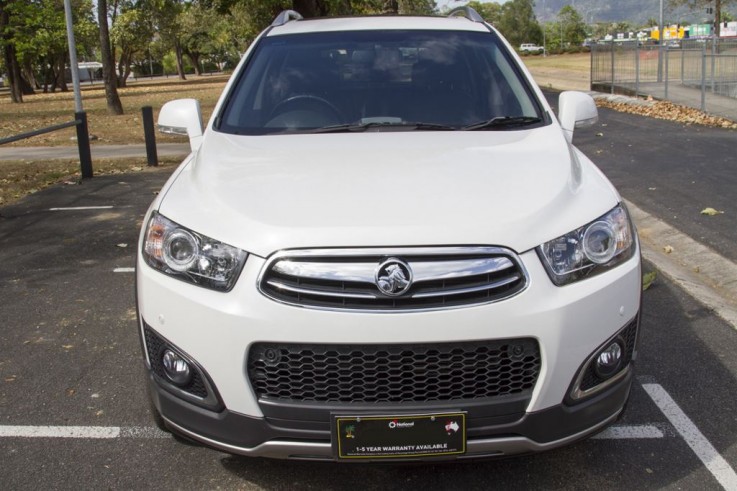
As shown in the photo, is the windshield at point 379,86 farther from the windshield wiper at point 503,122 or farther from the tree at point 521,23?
the tree at point 521,23

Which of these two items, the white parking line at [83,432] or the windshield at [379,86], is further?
the windshield at [379,86]

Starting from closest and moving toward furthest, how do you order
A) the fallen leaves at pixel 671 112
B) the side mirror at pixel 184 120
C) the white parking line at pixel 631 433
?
the white parking line at pixel 631 433, the side mirror at pixel 184 120, the fallen leaves at pixel 671 112

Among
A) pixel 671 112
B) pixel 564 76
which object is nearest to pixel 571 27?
pixel 564 76

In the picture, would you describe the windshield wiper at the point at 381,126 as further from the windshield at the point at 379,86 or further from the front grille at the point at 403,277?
the front grille at the point at 403,277

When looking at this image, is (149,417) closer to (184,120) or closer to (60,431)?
(60,431)

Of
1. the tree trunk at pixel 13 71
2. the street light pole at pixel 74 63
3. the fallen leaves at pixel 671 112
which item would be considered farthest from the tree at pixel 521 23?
the street light pole at pixel 74 63

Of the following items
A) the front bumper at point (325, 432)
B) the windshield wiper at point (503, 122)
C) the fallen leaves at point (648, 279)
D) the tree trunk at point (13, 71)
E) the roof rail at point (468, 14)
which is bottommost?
the fallen leaves at point (648, 279)

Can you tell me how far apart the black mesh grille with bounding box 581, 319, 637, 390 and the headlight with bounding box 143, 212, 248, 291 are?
125 cm

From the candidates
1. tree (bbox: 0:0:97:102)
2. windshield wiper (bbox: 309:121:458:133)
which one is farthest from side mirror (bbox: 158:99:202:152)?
tree (bbox: 0:0:97:102)

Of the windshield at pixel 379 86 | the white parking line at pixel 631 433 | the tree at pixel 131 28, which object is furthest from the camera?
the tree at pixel 131 28

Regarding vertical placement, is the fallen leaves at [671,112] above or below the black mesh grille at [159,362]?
below

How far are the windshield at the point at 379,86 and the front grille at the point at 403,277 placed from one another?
1331 mm

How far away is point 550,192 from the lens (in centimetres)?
284

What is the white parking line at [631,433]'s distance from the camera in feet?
11.2
